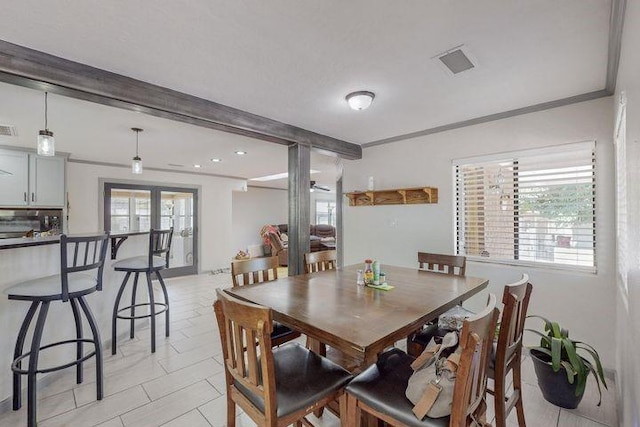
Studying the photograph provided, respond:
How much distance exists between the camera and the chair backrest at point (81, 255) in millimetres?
1902

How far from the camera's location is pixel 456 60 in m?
1.98

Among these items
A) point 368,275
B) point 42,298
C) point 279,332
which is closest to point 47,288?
point 42,298

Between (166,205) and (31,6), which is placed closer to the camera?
(31,6)

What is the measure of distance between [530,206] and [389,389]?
254cm

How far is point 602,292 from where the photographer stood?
8.07 feet

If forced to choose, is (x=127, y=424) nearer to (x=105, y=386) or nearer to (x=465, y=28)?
(x=105, y=386)

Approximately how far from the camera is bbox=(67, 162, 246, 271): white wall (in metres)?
5.05

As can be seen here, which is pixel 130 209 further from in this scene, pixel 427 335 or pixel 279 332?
pixel 427 335

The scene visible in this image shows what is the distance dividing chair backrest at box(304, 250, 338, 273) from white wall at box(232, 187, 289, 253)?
655cm

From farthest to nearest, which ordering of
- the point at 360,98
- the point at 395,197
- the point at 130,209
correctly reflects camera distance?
1. the point at 130,209
2. the point at 395,197
3. the point at 360,98

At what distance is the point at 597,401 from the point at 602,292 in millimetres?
885

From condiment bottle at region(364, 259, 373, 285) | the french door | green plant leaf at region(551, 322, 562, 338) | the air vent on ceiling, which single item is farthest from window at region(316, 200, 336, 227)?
green plant leaf at region(551, 322, 562, 338)

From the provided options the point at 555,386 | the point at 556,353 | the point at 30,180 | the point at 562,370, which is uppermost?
the point at 30,180

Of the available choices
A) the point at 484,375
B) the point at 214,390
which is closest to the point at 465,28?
the point at 484,375
